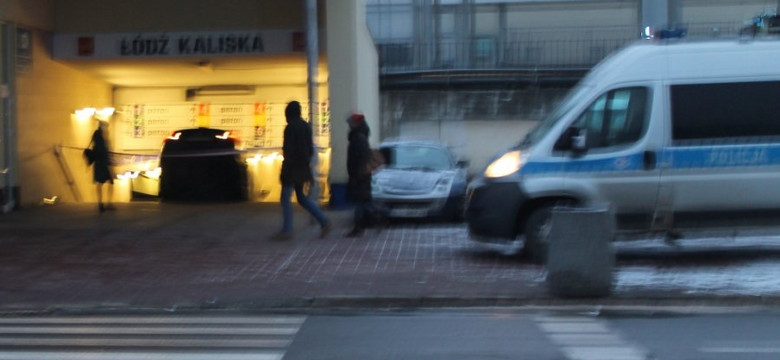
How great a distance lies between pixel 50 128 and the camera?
19.0 metres

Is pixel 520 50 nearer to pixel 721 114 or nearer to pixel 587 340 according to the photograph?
pixel 721 114

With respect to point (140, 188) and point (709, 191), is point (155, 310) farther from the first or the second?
point (140, 188)

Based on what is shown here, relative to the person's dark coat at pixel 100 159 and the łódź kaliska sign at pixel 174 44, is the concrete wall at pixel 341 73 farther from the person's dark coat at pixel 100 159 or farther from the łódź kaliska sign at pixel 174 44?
the person's dark coat at pixel 100 159

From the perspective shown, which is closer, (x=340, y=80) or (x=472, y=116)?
(x=340, y=80)

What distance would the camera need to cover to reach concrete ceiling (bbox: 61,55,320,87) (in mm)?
19594

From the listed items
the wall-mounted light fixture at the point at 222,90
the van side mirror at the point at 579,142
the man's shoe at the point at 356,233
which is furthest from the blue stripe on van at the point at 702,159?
the wall-mounted light fixture at the point at 222,90

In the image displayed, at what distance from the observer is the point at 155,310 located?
9.41 metres

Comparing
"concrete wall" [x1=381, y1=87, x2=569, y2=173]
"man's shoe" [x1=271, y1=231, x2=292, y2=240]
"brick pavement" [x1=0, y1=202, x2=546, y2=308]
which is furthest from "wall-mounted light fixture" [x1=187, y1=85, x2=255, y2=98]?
"man's shoe" [x1=271, y1=231, x2=292, y2=240]

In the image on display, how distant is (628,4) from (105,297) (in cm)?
2382

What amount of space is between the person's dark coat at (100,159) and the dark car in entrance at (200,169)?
2993mm

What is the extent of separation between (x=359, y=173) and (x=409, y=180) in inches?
97.3

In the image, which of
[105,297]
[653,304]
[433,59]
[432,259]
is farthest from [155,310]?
[433,59]

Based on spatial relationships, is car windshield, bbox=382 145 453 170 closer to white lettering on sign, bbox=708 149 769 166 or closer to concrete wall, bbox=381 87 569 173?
white lettering on sign, bbox=708 149 769 166

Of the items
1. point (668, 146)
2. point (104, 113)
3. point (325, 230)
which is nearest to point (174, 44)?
point (104, 113)
